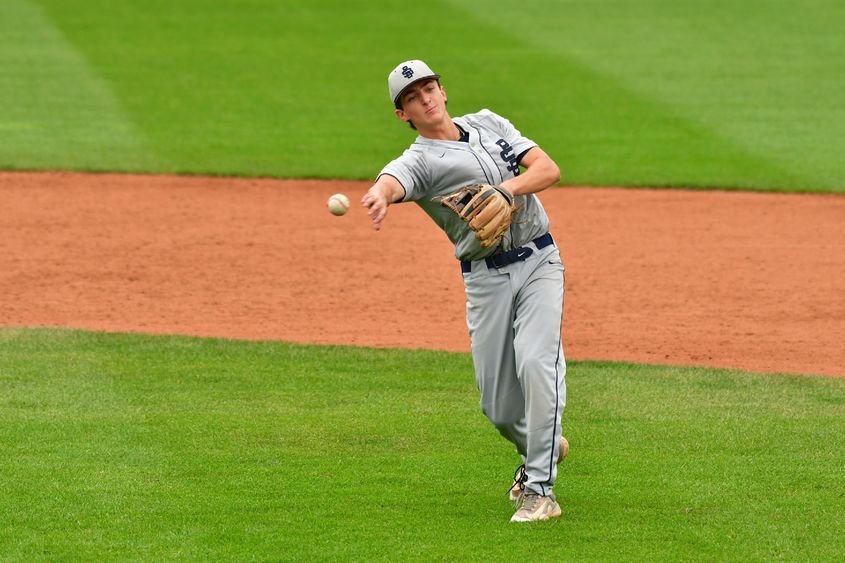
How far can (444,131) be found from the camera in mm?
6723

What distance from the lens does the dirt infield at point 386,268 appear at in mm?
10883

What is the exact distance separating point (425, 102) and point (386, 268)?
6390 millimetres

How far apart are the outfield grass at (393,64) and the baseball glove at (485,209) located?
9.62 meters

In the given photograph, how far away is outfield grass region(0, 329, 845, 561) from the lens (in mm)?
6316

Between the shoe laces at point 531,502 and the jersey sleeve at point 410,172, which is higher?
the jersey sleeve at point 410,172

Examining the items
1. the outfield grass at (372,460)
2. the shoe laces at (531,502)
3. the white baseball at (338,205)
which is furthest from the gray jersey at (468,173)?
the outfield grass at (372,460)

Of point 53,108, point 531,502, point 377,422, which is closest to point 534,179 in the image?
point 531,502

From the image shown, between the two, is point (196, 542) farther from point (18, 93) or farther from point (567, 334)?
point (18, 93)

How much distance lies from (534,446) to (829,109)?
530 inches

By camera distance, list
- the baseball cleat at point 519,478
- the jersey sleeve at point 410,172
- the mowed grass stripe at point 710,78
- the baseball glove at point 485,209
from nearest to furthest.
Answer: the baseball glove at point 485,209
the jersey sleeve at point 410,172
the baseball cleat at point 519,478
the mowed grass stripe at point 710,78

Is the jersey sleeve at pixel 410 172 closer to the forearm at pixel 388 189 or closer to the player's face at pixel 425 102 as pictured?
the forearm at pixel 388 189

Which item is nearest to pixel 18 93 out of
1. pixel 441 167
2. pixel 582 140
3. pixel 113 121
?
pixel 113 121

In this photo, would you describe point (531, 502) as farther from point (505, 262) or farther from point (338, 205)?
point (338, 205)

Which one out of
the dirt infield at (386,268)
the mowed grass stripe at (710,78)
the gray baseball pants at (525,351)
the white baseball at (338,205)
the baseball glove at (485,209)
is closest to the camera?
the white baseball at (338,205)
